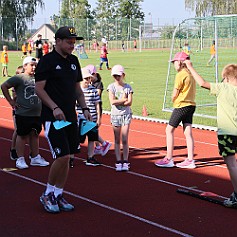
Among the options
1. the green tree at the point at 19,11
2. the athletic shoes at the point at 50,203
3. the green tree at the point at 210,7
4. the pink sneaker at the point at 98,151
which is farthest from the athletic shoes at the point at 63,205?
the green tree at the point at 19,11

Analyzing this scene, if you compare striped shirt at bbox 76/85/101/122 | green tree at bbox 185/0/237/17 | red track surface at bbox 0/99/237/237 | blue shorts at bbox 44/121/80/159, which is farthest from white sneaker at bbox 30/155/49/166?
green tree at bbox 185/0/237/17

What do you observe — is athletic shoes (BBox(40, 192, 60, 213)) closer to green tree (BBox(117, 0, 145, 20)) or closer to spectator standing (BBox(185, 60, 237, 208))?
spectator standing (BBox(185, 60, 237, 208))

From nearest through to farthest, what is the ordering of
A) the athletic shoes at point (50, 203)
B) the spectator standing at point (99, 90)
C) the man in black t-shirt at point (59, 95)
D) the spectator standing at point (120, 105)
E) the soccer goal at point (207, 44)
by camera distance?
the man in black t-shirt at point (59, 95) → the athletic shoes at point (50, 203) → the spectator standing at point (120, 105) → the spectator standing at point (99, 90) → the soccer goal at point (207, 44)

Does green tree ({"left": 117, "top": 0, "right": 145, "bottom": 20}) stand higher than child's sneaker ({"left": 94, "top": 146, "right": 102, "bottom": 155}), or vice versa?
green tree ({"left": 117, "top": 0, "right": 145, "bottom": 20})

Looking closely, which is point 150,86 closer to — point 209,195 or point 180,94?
point 180,94

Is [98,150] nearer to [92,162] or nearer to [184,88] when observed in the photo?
[92,162]

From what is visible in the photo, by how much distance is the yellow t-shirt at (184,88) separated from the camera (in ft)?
28.5

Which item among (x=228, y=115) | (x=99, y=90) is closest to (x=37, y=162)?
(x=99, y=90)

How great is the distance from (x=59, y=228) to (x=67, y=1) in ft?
361

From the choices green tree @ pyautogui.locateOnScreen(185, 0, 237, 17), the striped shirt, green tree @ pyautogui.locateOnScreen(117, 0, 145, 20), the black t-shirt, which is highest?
green tree @ pyautogui.locateOnScreen(117, 0, 145, 20)

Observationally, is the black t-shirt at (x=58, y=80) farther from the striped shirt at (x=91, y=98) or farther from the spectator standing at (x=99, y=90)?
the spectator standing at (x=99, y=90)

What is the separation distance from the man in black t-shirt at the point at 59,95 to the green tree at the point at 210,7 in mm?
52100

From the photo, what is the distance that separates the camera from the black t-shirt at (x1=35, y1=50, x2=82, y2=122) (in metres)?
6.25

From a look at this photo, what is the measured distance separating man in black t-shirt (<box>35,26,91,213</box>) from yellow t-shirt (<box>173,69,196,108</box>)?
104 inches
